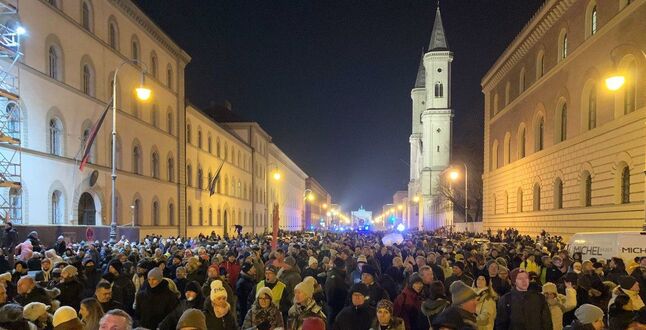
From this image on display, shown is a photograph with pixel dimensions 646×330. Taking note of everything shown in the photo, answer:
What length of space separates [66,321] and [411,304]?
4657 mm

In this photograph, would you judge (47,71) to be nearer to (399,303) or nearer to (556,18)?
(399,303)

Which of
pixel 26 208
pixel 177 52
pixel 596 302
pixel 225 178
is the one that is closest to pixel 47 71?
pixel 26 208

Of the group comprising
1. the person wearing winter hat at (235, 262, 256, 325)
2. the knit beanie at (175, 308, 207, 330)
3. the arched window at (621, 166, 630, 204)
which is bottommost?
the person wearing winter hat at (235, 262, 256, 325)

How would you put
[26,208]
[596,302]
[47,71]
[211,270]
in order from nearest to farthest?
[596,302], [211,270], [26,208], [47,71]

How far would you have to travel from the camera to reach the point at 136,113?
37031 mm

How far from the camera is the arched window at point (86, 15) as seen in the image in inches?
1172

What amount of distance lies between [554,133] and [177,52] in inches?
1129

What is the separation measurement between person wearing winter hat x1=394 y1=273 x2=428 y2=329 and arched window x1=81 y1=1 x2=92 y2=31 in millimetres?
27188

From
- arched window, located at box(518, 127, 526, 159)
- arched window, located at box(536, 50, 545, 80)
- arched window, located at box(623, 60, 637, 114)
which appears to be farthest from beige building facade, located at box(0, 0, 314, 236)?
arched window, located at box(518, 127, 526, 159)

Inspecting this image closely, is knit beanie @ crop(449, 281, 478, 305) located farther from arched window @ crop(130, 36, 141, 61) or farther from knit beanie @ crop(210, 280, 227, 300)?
arched window @ crop(130, 36, 141, 61)

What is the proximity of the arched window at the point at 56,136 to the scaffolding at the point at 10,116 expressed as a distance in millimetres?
2787

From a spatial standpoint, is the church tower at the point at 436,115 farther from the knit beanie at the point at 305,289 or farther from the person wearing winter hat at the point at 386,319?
the person wearing winter hat at the point at 386,319

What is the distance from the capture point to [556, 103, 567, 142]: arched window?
33897mm

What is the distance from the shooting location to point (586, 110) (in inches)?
1179
